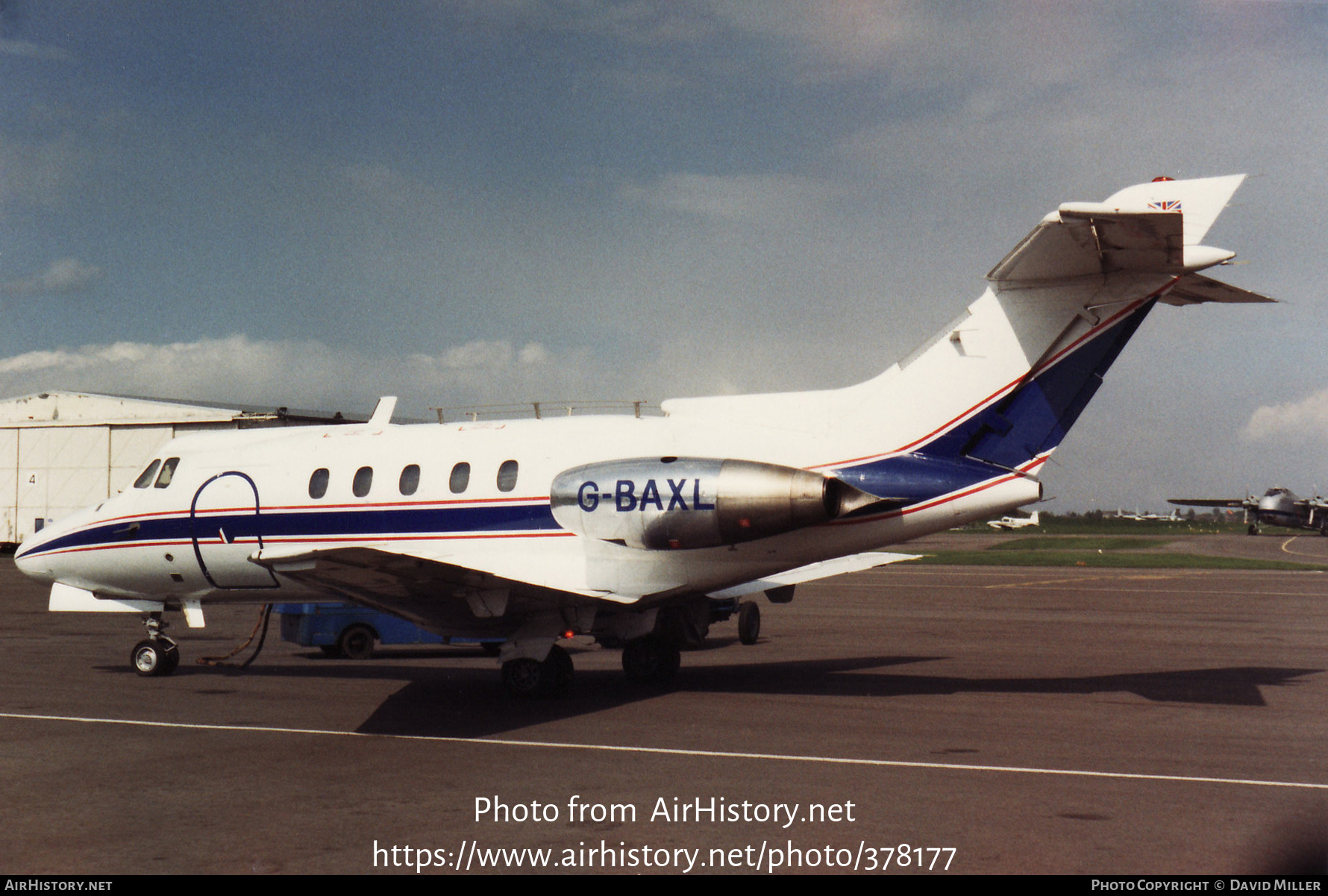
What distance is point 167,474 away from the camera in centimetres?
1628

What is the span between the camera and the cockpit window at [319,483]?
15.0 m

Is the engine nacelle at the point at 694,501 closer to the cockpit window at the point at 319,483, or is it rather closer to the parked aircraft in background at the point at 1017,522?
the cockpit window at the point at 319,483

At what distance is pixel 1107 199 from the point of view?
11.6 m

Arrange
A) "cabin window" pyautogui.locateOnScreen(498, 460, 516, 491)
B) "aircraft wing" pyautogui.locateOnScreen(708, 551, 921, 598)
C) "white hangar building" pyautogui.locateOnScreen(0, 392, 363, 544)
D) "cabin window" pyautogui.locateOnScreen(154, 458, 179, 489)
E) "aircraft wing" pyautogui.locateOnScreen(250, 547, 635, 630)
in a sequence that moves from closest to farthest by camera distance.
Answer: "aircraft wing" pyautogui.locateOnScreen(250, 547, 635, 630) < "cabin window" pyautogui.locateOnScreen(498, 460, 516, 491) < "cabin window" pyautogui.locateOnScreen(154, 458, 179, 489) < "aircraft wing" pyautogui.locateOnScreen(708, 551, 921, 598) < "white hangar building" pyautogui.locateOnScreen(0, 392, 363, 544)

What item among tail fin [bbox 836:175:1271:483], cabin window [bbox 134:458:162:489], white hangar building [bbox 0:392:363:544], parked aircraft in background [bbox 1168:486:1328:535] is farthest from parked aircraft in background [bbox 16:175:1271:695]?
parked aircraft in background [bbox 1168:486:1328:535]

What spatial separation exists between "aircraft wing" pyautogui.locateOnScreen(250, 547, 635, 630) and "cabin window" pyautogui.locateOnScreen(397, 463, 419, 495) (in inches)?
A: 64.0

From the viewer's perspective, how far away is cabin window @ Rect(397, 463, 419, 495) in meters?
14.4

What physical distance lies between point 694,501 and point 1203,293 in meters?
6.04

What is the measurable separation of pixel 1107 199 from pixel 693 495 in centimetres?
534

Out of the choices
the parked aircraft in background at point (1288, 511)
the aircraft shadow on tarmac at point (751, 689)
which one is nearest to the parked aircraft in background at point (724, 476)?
the aircraft shadow on tarmac at point (751, 689)

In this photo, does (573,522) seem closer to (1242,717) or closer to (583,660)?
(583,660)

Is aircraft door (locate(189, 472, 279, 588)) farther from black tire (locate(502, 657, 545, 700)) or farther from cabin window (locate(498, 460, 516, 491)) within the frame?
black tire (locate(502, 657, 545, 700))

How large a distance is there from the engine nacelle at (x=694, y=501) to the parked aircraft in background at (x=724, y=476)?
20 millimetres

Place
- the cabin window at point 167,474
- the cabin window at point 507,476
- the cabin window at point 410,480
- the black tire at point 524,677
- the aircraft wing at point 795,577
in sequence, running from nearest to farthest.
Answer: the black tire at point 524,677 → the cabin window at point 507,476 → the cabin window at point 410,480 → the cabin window at point 167,474 → the aircraft wing at point 795,577
